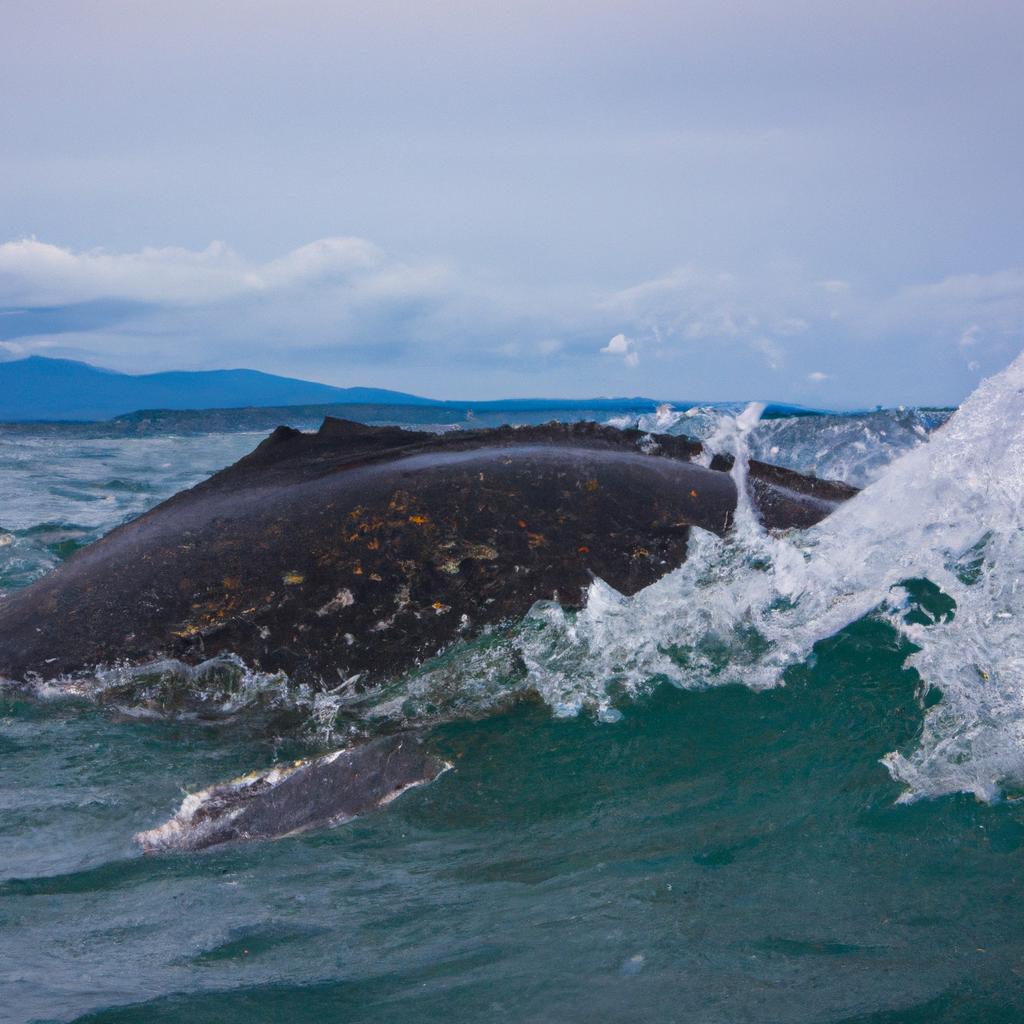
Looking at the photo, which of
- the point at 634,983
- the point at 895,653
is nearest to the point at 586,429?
the point at 895,653

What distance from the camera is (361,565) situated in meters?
4.48

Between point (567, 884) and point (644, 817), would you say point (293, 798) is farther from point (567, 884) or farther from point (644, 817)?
point (644, 817)

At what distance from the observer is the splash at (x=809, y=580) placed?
422 centimetres

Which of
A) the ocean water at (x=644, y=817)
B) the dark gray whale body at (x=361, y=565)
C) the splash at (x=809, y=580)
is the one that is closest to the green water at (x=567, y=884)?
the ocean water at (x=644, y=817)

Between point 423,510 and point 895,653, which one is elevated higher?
point 423,510

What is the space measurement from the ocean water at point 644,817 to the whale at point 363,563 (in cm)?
15

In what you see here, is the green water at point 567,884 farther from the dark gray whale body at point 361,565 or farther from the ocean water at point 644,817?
the dark gray whale body at point 361,565

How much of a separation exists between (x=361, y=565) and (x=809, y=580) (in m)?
2.05

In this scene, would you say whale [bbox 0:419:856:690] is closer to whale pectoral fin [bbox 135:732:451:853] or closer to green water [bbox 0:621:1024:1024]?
green water [bbox 0:621:1024:1024]

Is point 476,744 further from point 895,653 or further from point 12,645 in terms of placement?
point 12,645

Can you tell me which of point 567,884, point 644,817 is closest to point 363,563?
point 644,817

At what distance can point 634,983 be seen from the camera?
2293 millimetres

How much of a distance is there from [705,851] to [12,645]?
A: 3303 millimetres

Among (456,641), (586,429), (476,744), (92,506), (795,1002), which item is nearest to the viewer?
(795,1002)
